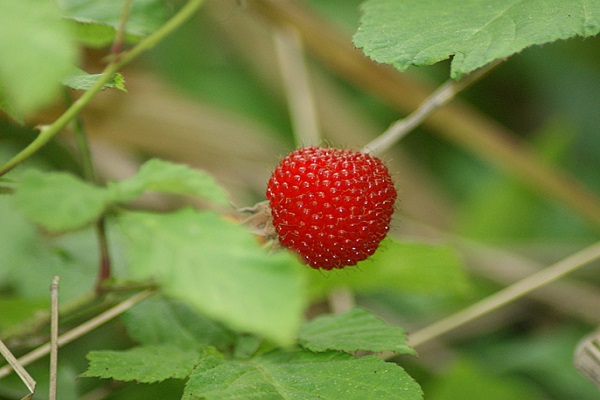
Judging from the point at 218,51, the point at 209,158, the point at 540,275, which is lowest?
the point at 540,275

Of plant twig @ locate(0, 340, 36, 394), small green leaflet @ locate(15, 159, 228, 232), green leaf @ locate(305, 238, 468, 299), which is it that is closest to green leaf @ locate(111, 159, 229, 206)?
small green leaflet @ locate(15, 159, 228, 232)

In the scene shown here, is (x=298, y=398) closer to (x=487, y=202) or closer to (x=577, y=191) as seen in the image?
(x=577, y=191)

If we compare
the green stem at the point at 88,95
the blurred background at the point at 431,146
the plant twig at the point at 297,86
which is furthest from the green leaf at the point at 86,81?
the plant twig at the point at 297,86

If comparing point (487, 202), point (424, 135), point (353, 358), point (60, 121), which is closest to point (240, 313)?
point (60, 121)

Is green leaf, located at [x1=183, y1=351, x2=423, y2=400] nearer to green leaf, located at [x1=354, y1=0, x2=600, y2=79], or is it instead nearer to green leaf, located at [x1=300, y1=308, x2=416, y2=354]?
green leaf, located at [x1=300, y1=308, x2=416, y2=354]

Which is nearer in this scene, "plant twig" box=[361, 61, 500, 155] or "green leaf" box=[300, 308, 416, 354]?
"green leaf" box=[300, 308, 416, 354]

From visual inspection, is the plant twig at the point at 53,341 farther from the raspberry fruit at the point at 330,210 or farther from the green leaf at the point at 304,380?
the raspberry fruit at the point at 330,210
